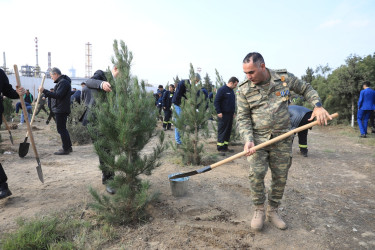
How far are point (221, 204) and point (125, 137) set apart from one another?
1.67 metres

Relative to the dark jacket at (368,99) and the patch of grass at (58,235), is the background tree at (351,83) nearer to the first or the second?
the dark jacket at (368,99)

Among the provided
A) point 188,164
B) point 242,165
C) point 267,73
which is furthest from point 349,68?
point 267,73

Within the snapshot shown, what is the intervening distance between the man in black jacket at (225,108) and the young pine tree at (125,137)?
3701 mm

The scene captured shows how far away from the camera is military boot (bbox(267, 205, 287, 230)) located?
2.89 meters

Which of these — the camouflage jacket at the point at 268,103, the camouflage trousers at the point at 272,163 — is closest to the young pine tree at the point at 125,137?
the camouflage jacket at the point at 268,103

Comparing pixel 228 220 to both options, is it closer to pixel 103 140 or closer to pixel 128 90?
pixel 103 140

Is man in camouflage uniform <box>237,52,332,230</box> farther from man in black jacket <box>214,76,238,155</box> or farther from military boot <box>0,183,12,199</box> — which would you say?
man in black jacket <box>214,76,238,155</box>

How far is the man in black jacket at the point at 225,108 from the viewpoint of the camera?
6465 millimetres

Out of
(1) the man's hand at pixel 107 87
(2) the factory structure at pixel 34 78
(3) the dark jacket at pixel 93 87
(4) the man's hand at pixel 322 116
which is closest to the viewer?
(4) the man's hand at pixel 322 116

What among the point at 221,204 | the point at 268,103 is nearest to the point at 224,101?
the point at 221,204

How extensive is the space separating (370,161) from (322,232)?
4327 millimetres

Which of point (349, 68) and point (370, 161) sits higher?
point (349, 68)

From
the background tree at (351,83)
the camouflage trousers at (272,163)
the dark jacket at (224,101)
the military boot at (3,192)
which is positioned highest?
the background tree at (351,83)

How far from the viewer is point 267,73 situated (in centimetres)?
286
